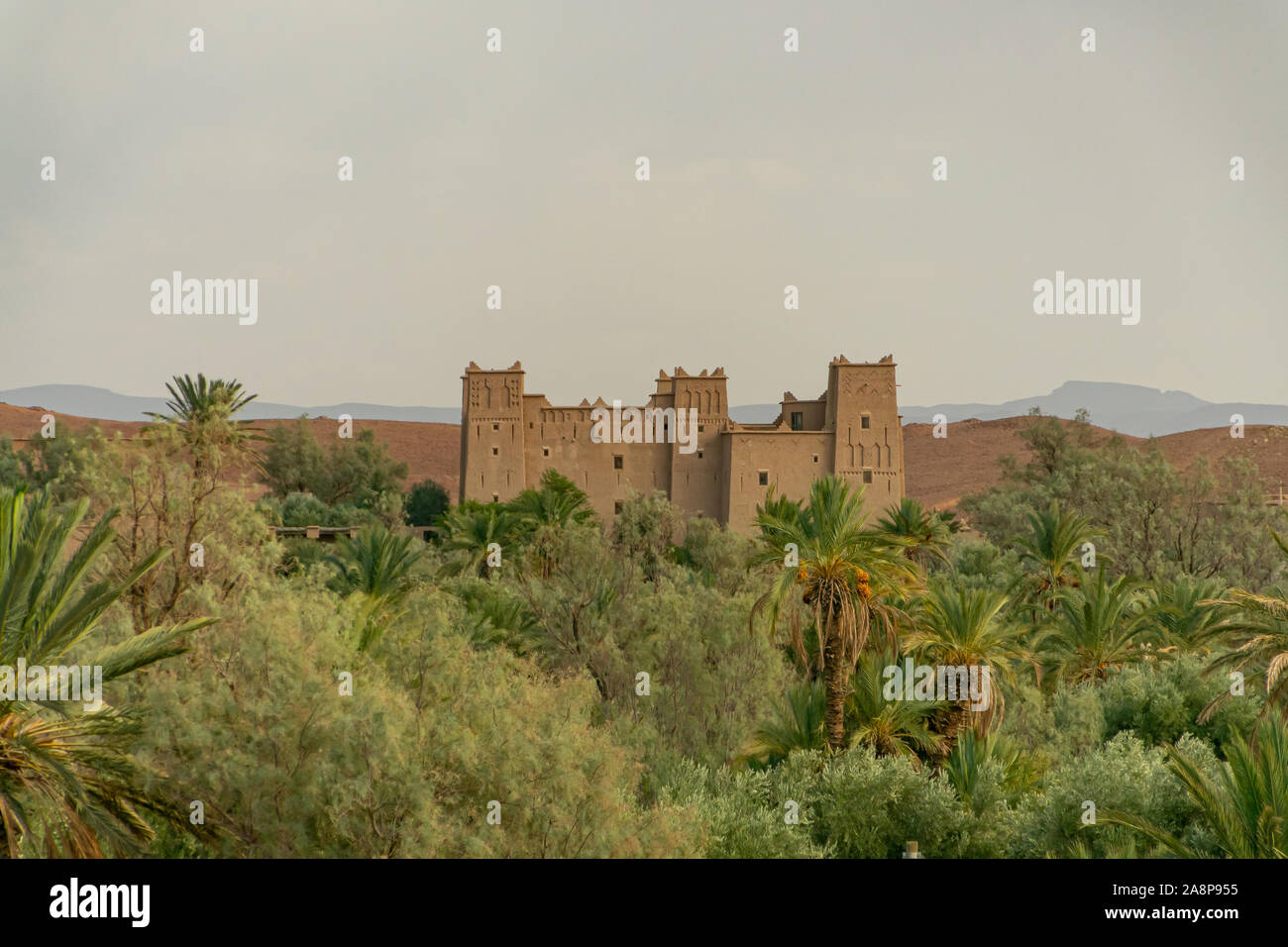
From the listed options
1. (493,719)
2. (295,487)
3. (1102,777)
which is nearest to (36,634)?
(493,719)

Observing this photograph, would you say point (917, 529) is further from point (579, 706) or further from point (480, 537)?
point (579, 706)

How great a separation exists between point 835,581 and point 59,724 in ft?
33.5

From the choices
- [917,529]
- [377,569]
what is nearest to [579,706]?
[377,569]

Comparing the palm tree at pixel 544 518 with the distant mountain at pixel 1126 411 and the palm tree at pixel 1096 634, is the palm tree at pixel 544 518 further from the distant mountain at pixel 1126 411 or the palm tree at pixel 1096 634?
the distant mountain at pixel 1126 411

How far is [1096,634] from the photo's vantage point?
2266cm

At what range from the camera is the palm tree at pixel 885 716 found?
17.1 meters

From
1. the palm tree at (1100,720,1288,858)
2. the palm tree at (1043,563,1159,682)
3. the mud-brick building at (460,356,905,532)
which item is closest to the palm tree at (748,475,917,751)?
the palm tree at (1100,720,1288,858)

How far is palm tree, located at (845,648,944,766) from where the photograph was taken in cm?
1708

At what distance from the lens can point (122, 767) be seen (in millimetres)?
10312

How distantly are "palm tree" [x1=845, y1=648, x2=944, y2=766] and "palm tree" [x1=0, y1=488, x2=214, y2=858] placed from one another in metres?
9.84

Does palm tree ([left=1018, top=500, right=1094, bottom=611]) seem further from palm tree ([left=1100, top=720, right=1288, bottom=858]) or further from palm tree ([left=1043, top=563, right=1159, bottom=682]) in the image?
palm tree ([left=1100, top=720, right=1288, bottom=858])

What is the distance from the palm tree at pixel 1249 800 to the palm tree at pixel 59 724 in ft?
28.1

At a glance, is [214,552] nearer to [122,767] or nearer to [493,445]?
[122,767]
